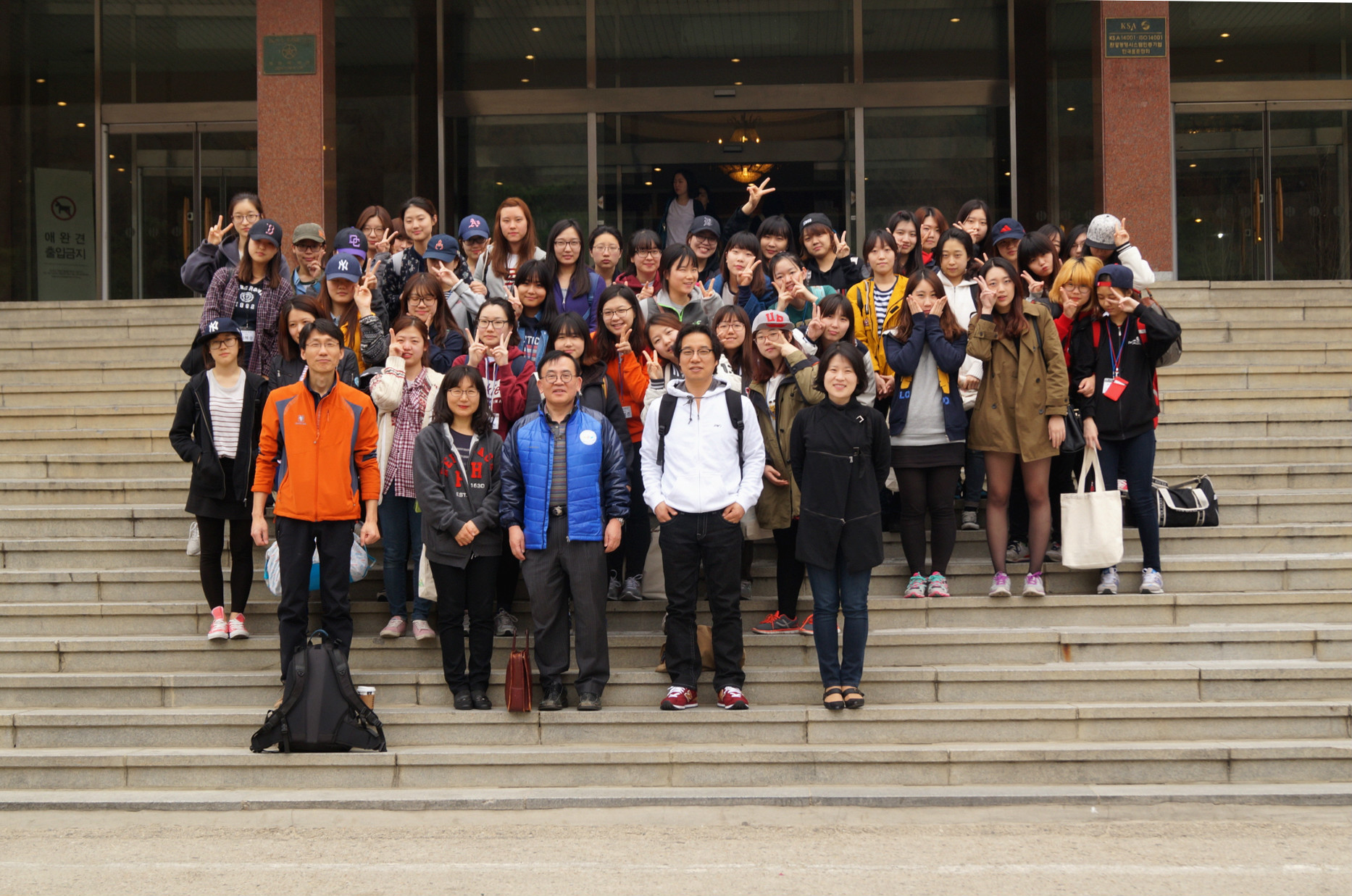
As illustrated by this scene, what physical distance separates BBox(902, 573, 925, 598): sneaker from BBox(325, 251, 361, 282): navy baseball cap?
395 cm

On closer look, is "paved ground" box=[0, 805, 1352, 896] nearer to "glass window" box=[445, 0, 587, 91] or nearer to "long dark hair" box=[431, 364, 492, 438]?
"long dark hair" box=[431, 364, 492, 438]

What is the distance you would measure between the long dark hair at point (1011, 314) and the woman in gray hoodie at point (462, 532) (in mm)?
3071

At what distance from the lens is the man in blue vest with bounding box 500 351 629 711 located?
255 inches

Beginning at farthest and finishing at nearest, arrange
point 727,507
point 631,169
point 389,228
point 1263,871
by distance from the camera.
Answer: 1. point 631,169
2. point 389,228
3. point 727,507
4. point 1263,871

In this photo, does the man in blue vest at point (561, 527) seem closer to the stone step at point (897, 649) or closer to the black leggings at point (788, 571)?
the stone step at point (897, 649)

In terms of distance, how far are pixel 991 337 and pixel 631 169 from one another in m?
9.72

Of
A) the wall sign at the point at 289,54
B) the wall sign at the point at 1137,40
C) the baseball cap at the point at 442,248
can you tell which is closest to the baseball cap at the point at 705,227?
the baseball cap at the point at 442,248

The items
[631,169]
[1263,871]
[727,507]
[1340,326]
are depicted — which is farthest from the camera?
[631,169]

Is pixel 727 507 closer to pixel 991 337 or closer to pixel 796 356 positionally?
pixel 796 356

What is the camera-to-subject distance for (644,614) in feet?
23.7

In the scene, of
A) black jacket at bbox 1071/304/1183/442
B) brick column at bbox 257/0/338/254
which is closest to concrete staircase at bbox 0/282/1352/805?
black jacket at bbox 1071/304/1183/442

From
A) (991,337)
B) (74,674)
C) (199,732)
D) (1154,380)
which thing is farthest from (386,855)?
(1154,380)

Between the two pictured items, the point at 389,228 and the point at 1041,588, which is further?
the point at 389,228

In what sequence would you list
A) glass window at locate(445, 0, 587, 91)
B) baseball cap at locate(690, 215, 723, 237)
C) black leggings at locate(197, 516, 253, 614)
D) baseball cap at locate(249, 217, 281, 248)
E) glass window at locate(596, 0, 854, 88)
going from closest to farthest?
black leggings at locate(197, 516, 253, 614) < baseball cap at locate(249, 217, 281, 248) < baseball cap at locate(690, 215, 723, 237) < glass window at locate(596, 0, 854, 88) < glass window at locate(445, 0, 587, 91)
